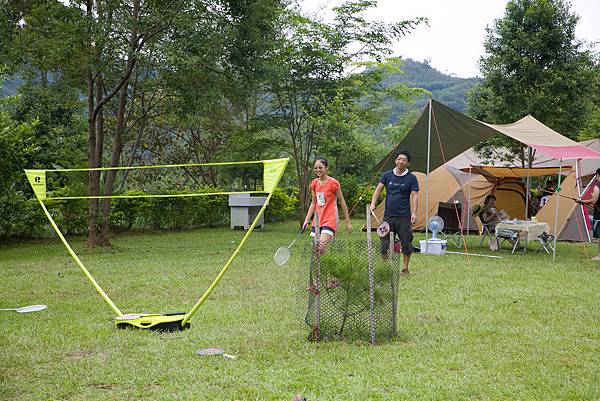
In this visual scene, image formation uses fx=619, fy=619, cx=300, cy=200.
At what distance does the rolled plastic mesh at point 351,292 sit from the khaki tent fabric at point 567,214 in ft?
26.3

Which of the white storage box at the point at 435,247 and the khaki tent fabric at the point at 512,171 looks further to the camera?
the khaki tent fabric at the point at 512,171

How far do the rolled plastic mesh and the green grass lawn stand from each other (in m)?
0.14

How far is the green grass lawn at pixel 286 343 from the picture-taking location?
134 inches

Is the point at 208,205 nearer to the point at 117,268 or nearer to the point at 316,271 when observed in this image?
the point at 117,268

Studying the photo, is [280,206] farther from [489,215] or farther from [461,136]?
[461,136]

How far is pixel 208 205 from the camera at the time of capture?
15.5 meters

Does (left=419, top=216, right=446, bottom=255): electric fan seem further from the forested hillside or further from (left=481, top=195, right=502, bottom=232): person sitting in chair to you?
the forested hillside

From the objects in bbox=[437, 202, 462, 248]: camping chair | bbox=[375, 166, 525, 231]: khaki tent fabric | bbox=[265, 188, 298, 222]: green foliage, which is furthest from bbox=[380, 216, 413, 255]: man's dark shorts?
bbox=[265, 188, 298, 222]: green foliage

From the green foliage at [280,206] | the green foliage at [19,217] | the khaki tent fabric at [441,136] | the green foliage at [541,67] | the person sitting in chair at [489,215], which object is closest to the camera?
the khaki tent fabric at [441,136]

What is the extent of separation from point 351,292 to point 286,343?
0.57 meters

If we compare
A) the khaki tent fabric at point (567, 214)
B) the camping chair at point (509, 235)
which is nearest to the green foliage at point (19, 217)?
→ the camping chair at point (509, 235)

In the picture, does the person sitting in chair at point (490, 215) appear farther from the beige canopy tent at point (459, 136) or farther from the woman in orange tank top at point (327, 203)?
the woman in orange tank top at point (327, 203)

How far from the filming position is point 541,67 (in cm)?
1366

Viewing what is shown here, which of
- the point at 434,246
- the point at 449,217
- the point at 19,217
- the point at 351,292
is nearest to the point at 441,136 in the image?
the point at 434,246
